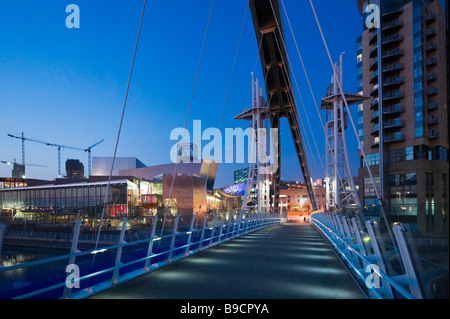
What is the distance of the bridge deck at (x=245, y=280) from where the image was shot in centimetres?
659

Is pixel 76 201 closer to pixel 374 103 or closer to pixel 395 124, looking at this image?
pixel 374 103

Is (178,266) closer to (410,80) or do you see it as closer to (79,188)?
(79,188)

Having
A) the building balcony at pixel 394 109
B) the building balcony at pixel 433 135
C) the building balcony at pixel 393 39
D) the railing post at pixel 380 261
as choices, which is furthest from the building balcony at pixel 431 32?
the railing post at pixel 380 261

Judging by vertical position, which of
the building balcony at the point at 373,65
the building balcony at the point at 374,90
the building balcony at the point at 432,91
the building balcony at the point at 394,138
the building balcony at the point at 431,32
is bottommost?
the building balcony at the point at 394,138

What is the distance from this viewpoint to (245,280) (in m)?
8.05

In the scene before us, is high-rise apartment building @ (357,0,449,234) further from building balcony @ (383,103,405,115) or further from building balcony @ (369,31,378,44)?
building balcony @ (369,31,378,44)

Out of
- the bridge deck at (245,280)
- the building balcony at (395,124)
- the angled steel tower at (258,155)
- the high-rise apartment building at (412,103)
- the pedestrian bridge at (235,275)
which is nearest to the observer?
the pedestrian bridge at (235,275)

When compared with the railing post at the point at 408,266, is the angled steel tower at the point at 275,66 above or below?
above

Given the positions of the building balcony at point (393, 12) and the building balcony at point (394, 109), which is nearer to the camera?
the building balcony at point (394, 109)

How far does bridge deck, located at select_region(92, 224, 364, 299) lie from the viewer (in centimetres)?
659

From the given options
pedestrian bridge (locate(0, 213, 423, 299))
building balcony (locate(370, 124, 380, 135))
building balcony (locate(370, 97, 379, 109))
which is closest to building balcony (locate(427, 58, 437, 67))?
building balcony (locate(370, 97, 379, 109))

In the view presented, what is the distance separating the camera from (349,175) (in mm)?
40125

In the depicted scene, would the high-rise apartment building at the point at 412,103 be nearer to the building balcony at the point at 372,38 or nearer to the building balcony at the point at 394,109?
the building balcony at the point at 394,109
